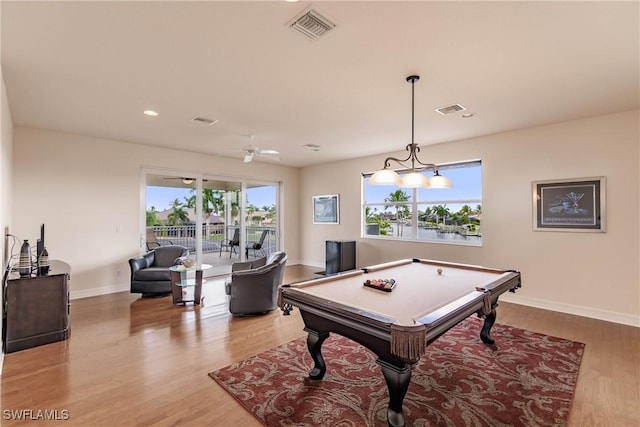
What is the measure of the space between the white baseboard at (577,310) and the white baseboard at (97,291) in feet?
21.3

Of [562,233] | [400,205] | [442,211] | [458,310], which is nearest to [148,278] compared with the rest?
[458,310]

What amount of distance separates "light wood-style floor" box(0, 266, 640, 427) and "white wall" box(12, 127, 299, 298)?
0.98 meters

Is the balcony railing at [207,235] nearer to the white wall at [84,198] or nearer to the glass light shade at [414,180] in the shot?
the white wall at [84,198]

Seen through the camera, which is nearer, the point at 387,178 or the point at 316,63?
the point at 316,63

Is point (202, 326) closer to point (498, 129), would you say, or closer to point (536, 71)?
point (536, 71)

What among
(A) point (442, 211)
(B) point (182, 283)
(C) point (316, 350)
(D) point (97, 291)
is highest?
(A) point (442, 211)

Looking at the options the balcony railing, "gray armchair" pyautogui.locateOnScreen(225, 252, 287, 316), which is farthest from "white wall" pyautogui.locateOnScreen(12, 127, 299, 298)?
"gray armchair" pyautogui.locateOnScreen(225, 252, 287, 316)

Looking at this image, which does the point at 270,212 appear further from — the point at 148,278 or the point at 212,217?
the point at 148,278

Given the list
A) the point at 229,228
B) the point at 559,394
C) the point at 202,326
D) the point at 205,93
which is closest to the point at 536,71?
the point at 559,394

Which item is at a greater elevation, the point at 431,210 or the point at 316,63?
the point at 316,63

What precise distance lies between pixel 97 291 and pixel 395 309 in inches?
210

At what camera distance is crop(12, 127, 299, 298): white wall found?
4660 mm

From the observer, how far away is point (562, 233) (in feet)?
14.5

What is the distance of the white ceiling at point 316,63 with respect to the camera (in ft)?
6.77
